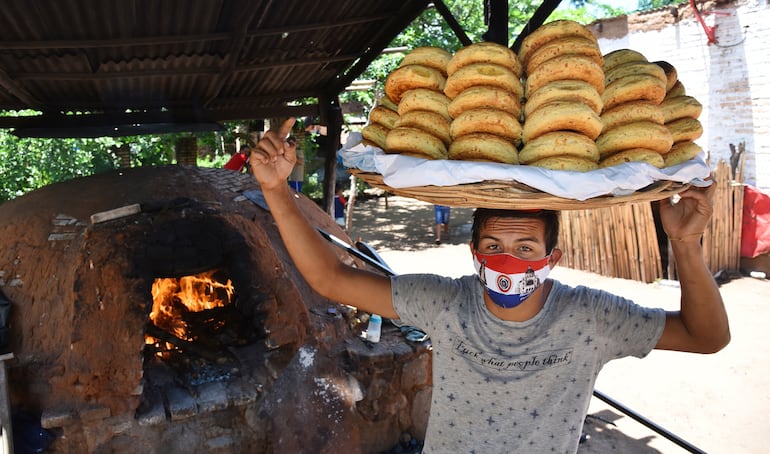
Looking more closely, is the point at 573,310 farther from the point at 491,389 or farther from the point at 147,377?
the point at 147,377

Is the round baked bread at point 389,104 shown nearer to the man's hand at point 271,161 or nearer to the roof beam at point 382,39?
the man's hand at point 271,161

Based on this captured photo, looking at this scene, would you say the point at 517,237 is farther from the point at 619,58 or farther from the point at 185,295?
the point at 185,295

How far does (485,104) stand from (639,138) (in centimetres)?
43

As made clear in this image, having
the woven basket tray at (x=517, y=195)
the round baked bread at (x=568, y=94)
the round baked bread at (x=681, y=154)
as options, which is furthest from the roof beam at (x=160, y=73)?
the round baked bread at (x=681, y=154)

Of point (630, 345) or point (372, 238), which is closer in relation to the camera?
point (630, 345)

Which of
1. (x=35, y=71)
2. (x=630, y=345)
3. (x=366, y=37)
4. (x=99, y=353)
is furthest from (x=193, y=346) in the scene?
(x=630, y=345)

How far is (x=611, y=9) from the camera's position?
96.9 feet

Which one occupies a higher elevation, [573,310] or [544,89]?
[544,89]

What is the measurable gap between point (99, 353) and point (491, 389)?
2894mm

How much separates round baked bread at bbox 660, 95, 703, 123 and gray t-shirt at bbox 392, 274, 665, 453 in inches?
22.7

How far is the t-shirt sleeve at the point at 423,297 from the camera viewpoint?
1.86 meters

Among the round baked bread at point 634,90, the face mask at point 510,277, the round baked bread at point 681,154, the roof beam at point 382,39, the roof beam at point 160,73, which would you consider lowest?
the face mask at point 510,277

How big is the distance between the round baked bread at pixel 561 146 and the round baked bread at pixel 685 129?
0.93 feet

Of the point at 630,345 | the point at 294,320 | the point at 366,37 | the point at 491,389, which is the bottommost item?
the point at 294,320
